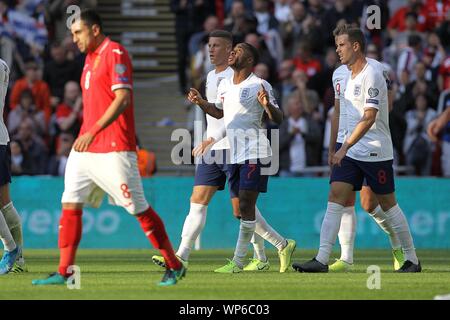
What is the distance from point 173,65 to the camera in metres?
28.6

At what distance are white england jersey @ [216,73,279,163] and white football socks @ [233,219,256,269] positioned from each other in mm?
683

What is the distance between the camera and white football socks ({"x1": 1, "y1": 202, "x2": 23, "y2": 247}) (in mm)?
14193

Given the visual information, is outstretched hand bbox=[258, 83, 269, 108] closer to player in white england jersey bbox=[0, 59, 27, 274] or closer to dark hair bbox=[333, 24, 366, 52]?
dark hair bbox=[333, 24, 366, 52]

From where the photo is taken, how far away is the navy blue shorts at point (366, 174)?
13.5m

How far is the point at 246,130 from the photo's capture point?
13.8 metres

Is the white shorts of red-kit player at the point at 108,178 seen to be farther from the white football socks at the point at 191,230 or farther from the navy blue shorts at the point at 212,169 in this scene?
the navy blue shorts at the point at 212,169

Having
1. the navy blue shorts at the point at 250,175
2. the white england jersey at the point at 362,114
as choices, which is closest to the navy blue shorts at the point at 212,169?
the navy blue shorts at the point at 250,175

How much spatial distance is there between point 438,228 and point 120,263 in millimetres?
6476

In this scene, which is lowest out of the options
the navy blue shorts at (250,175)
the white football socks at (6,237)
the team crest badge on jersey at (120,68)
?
the white football socks at (6,237)

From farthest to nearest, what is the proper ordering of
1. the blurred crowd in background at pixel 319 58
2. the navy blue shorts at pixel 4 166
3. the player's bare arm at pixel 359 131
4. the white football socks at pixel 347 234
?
the blurred crowd in background at pixel 319 58 → the white football socks at pixel 347 234 → the navy blue shorts at pixel 4 166 → the player's bare arm at pixel 359 131

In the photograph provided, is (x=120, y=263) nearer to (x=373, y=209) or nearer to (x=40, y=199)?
(x=373, y=209)

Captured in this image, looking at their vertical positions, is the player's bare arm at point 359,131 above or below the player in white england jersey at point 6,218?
above

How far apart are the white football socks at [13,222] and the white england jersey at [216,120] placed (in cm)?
231
